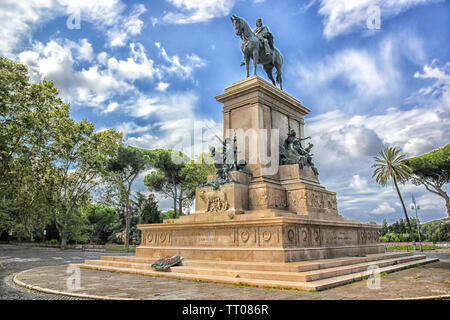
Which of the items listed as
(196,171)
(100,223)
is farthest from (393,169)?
(100,223)

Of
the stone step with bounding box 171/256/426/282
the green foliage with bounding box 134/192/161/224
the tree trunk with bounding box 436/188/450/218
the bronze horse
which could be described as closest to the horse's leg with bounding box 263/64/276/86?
the bronze horse

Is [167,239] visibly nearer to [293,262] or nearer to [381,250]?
[293,262]

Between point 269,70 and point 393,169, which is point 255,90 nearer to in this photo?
point 269,70

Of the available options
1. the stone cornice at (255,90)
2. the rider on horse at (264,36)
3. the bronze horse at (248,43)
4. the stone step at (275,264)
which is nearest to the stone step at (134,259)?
the stone step at (275,264)

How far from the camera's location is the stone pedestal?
33.9 feet

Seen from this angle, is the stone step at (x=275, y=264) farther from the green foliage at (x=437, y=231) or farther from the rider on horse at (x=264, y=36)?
the green foliage at (x=437, y=231)

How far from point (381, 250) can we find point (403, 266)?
143 inches

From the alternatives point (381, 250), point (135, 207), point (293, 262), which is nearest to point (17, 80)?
point (293, 262)

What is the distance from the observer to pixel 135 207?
50.5m

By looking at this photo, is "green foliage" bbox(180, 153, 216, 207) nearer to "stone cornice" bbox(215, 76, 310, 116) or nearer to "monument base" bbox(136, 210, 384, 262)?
"stone cornice" bbox(215, 76, 310, 116)

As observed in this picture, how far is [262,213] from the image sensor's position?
37.0ft

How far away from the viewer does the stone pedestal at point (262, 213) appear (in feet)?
33.9
